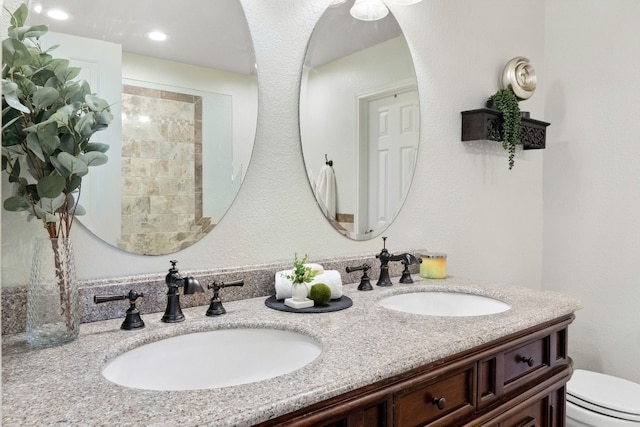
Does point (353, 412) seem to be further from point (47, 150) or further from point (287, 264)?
point (47, 150)

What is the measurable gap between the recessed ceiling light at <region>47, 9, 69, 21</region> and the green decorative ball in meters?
0.96

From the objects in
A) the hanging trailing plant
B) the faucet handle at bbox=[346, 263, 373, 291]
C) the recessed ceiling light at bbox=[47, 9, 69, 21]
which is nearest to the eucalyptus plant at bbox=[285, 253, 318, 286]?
the faucet handle at bbox=[346, 263, 373, 291]

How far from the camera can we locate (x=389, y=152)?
184cm

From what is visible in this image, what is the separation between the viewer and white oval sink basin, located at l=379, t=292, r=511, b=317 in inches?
62.5

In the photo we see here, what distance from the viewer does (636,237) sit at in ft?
7.50

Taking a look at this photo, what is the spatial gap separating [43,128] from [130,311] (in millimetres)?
455

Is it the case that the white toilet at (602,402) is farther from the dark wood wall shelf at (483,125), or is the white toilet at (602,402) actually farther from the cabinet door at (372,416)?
the cabinet door at (372,416)

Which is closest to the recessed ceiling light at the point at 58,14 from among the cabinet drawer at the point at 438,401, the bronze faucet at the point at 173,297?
A: the bronze faucet at the point at 173,297

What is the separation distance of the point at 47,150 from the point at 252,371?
69cm

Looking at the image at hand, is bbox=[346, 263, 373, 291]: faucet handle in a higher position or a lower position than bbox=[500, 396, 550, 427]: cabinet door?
higher

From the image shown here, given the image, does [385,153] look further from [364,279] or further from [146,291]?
[146,291]

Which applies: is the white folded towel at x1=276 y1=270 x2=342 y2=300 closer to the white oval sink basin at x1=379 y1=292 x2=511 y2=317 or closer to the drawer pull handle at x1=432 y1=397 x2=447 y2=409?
the white oval sink basin at x1=379 y1=292 x2=511 y2=317

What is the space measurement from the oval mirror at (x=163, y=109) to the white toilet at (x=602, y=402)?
5.45 feet

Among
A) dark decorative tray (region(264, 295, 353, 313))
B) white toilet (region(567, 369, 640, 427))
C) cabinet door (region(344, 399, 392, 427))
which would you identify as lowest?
white toilet (region(567, 369, 640, 427))
